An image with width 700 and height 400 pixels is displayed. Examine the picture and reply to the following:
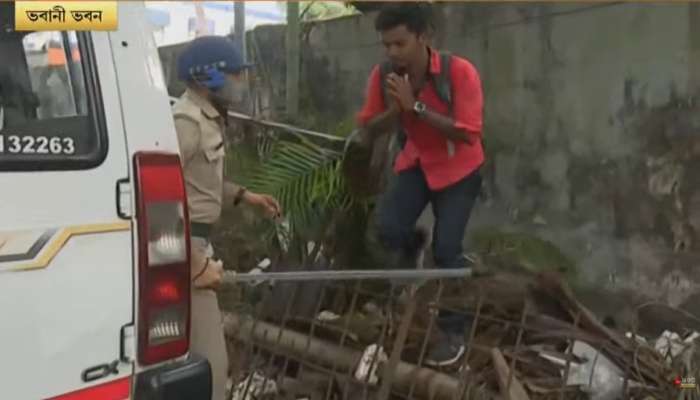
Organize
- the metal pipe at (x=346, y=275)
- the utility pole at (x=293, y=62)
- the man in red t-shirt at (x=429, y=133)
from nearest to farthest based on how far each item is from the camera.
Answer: the metal pipe at (x=346, y=275) → the man in red t-shirt at (x=429, y=133) → the utility pole at (x=293, y=62)

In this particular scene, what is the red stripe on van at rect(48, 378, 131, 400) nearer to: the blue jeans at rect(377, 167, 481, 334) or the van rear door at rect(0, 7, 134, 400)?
the van rear door at rect(0, 7, 134, 400)

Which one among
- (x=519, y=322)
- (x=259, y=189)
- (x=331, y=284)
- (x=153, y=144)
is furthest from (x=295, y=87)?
(x=153, y=144)

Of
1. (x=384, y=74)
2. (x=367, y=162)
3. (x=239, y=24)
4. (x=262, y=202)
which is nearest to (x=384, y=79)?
(x=384, y=74)

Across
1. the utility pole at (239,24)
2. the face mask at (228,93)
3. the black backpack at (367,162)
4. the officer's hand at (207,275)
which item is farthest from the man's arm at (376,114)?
the utility pole at (239,24)

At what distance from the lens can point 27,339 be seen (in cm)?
189

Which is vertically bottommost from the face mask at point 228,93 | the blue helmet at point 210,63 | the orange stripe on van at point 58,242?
the orange stripe on van at point 58,242

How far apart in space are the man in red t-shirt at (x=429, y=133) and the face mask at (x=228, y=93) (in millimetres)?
1074

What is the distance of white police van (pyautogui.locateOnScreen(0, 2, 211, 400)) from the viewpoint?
6.17 feet

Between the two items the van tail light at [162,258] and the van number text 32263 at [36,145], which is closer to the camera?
the van number text 32263 at [36,145]

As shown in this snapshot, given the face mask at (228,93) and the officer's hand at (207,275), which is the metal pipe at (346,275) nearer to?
the officer's hand at (207,275)

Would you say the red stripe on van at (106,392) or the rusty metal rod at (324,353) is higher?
the red stripe on van at (106,392)

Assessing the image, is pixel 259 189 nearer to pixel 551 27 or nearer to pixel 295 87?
pixel 295 87

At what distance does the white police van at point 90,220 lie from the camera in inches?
74.0

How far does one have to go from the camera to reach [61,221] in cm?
190
